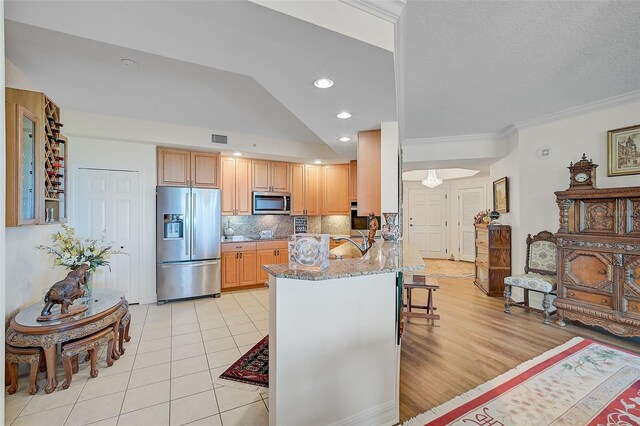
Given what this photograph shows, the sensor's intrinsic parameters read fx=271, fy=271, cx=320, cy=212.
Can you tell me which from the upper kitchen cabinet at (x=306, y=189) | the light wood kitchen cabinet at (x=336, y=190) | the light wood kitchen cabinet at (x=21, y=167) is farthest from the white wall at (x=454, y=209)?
the light wood kitchen cabinet at (x=21, y=167)

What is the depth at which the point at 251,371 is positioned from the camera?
2.29m

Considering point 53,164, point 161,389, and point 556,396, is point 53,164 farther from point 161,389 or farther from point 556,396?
point 556,396

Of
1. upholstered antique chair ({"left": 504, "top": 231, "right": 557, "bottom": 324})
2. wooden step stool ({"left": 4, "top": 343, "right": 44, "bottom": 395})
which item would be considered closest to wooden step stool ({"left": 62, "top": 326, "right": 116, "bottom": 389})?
wooden step stool ({"left": 4, "top": 343, "right": 44, "bottom": 395})

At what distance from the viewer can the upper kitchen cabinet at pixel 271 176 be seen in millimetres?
4973

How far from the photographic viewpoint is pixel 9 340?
191 centimetres

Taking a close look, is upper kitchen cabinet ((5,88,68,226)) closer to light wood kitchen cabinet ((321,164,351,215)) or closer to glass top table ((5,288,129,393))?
glass top table ((5,288,129,393))

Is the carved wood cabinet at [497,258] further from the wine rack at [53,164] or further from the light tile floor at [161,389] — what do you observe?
the wine rack at [53,164]

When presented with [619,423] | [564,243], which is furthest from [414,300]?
[619,423]

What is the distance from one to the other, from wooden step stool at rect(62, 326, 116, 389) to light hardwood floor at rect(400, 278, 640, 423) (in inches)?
93.4

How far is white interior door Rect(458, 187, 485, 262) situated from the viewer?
7203 mm

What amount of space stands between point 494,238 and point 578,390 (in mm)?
2563

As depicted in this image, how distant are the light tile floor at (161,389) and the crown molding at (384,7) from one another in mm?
2604

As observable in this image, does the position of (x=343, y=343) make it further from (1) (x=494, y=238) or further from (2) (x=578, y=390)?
(1) (x=494, y=238)

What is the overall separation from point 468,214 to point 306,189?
15.8 feet
